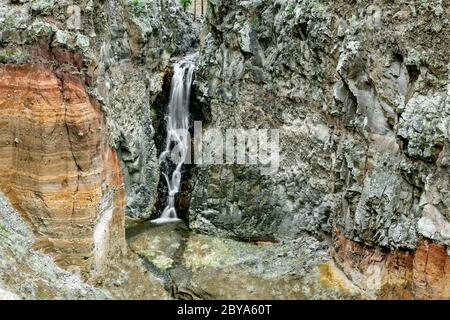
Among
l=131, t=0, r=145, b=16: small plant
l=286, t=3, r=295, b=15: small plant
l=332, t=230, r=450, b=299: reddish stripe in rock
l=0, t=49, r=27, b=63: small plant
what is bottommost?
l=332, t=230, r=450, b=299: reddish stripe in rock

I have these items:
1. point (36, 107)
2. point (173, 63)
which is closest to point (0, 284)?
point (36, 107)

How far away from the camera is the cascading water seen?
25438mm

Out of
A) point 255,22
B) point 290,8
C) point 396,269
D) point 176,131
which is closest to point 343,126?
point 290,8

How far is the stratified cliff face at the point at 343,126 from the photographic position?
14.8 m

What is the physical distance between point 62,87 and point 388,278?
12.0 meters

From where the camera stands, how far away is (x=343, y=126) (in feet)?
62.1

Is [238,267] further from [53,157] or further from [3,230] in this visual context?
[3,230]

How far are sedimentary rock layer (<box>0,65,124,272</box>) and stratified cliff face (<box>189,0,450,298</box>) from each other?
331 inches

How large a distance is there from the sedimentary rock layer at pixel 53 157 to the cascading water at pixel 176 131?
947 centimetres

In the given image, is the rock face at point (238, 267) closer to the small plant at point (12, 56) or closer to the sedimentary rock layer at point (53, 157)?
the sedimentary rock layer at point (53, 157)

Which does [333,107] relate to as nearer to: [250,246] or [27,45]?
[250,246]

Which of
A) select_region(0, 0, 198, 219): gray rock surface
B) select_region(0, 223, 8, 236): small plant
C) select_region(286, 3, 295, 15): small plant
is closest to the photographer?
select_region(0, 223, 8, 236): small plant

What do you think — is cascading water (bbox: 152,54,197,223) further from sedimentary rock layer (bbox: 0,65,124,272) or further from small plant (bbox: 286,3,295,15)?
sedimentary rock layer (bbox: 0,65,124,272)

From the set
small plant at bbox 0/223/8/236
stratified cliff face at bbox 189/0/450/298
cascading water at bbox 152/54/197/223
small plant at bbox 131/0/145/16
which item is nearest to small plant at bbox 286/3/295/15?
stratified cliff face at bbox 189/0/450/298
